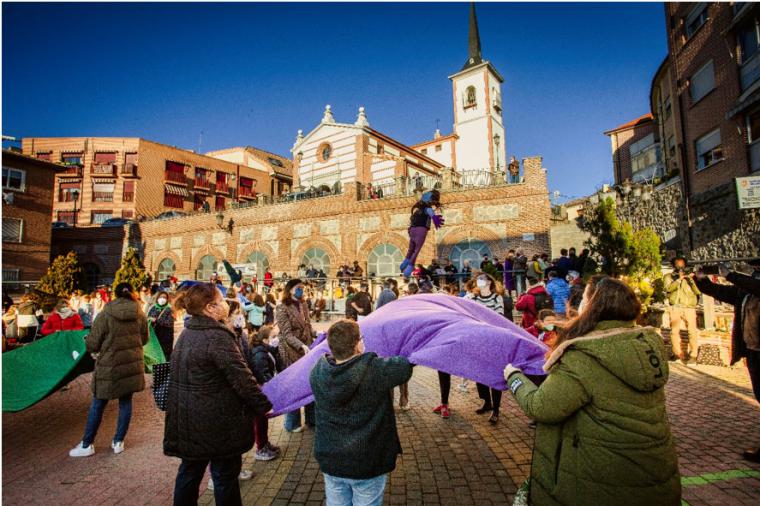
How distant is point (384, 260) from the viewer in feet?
74.5

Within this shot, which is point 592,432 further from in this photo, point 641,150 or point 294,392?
point 641,150

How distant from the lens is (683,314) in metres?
8.77

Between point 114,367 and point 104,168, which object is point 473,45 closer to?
point 104,168

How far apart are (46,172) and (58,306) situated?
31003 millimetres

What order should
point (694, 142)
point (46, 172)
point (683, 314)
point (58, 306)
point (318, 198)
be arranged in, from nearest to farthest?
point (58, 306)
point (683, 314)
point (694, 142)
point (318, 198)
point (46, 172)

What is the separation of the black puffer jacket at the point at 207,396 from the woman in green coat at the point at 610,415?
2121 mm

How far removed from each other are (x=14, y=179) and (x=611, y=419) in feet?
128

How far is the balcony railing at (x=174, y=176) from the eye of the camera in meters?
40.6

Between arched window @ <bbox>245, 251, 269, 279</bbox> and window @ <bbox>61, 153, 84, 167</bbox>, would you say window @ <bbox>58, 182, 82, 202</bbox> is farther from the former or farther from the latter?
arched window @ <bbox>245, 251, 269, 279</bbox>

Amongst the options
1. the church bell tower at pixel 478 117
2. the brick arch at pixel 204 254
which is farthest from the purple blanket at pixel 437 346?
the church bell tower at pixel 478 117

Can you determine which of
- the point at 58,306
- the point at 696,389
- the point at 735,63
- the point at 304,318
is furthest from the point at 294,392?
the point at 735,63

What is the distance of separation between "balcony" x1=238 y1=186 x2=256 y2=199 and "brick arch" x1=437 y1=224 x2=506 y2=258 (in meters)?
30.7

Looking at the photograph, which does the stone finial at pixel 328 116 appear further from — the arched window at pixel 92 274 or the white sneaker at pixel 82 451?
the white sneaker at pixel 82 451

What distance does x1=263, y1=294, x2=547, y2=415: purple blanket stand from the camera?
9.29 feet
